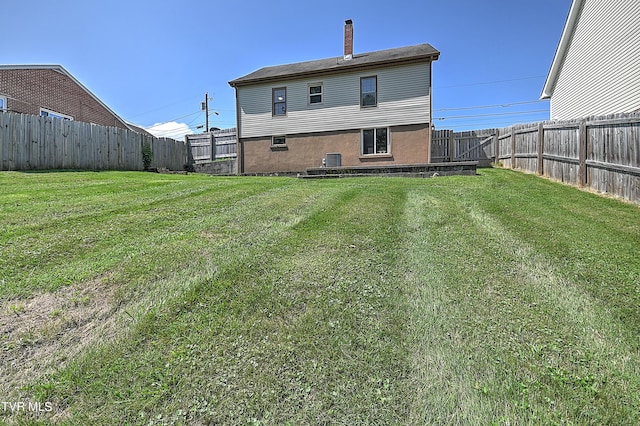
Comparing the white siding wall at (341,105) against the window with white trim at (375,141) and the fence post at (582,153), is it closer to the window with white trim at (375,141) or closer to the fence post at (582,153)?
the window with white trim at (375,141)

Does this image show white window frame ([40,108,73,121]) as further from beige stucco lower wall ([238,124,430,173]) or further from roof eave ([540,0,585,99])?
roof eave ([540,0,585,99])

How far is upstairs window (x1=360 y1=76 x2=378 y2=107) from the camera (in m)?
14.8

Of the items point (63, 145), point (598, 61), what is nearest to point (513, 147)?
point (598, 61)

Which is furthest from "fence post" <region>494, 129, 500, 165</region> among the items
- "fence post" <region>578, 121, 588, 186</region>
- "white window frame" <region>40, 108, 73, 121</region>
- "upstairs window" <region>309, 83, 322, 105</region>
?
"white window frame" <region>40, 108, 73, 121</region>

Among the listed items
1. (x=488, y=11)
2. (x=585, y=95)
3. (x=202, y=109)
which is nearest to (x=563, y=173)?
(x=585, y=95)

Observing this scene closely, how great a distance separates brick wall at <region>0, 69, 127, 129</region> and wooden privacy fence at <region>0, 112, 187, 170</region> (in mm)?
6290

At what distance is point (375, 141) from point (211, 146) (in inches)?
378

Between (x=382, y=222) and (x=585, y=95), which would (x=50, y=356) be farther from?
(x=585, y=95)

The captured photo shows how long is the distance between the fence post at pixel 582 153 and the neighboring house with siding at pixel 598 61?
3.35m

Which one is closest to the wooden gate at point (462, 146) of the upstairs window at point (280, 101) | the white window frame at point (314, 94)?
the white window frame at point (314, 94)

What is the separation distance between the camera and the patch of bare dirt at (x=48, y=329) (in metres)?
1.88

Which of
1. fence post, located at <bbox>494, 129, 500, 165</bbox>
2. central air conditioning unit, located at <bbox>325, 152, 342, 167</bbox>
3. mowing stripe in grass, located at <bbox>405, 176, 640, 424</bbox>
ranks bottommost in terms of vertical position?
mowing stripe in grass, located at <bbox>405, 176, 640, 424</bbox>

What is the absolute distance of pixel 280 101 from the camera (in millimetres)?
16422

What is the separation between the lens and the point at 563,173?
30.1 feet
